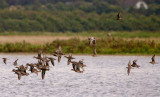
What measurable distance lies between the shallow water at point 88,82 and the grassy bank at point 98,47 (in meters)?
5.15

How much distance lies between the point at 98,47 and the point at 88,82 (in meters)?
12.4

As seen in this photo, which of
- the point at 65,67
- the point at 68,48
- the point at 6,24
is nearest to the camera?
the point at 65,67

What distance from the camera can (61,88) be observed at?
18.7 m

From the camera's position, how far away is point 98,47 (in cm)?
3262

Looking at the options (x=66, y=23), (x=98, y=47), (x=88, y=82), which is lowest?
(x=88, y=82)

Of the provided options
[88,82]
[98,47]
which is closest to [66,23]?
[98,47]

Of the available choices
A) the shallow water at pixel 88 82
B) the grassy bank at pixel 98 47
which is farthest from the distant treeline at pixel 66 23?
the shallow water at pixel 88 82

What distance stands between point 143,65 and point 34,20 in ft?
97.7

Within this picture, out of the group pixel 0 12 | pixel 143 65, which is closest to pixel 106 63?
pixel 143 65

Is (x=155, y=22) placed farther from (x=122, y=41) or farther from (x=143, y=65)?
(x=143, y=65)

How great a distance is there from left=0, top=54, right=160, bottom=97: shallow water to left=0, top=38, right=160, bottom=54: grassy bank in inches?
203

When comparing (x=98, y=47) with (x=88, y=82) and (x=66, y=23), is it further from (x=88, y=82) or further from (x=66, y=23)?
(x=66, y=23)

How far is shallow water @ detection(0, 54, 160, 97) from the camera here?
1762 cm

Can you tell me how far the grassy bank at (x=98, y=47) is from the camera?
106 feet
